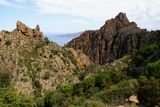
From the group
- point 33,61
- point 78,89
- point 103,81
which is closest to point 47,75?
Result: point 33,61

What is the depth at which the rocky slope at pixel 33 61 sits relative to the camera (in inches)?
5541

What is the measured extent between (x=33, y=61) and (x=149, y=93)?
11563 centimetres

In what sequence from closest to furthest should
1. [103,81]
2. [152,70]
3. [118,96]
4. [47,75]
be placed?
[118,96], [152,70], [103,81], [47,75]

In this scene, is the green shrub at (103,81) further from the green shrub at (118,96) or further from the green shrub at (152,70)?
the green shrub at (118,96)

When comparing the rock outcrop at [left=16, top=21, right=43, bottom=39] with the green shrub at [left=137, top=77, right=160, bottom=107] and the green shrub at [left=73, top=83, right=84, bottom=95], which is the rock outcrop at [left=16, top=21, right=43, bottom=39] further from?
the green shrub at [left=137, top=77, right=160, bottom=107]

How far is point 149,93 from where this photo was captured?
113ft

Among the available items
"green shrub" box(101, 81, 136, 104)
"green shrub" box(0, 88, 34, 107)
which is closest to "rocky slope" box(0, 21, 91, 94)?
"green shrub" box(0, 88, 34, 107)

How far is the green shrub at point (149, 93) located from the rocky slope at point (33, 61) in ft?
329

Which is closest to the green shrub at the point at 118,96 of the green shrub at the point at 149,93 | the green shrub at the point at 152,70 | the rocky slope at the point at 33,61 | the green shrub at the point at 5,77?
the green shrub at the point at 149,93

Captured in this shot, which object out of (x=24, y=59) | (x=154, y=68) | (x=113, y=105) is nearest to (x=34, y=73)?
(x=24, y=59)

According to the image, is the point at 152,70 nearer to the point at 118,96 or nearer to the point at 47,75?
the point at 118,96

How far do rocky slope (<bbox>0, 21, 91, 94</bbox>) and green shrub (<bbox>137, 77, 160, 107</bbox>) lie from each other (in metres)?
100

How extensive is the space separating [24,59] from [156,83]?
112 meters

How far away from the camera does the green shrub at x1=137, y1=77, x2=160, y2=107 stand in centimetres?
3400
